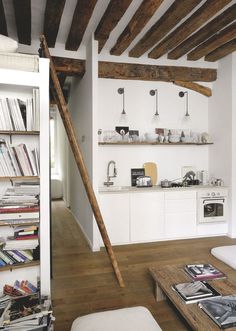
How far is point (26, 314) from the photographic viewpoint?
5.70 feet

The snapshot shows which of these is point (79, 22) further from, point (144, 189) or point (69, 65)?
point (144, 189)

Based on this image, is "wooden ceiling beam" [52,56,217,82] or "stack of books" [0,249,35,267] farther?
"wooden ceiling beam" [52,56,217,82]

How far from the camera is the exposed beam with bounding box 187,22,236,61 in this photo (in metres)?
3.43

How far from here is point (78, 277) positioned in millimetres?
2922

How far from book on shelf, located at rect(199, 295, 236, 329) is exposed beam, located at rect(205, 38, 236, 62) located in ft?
11.6

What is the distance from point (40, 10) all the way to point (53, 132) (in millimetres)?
5982

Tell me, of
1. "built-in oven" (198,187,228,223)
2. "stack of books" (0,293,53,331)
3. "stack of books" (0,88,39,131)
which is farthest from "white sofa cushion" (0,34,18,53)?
→ "built-in oven" (198,187,228,223)

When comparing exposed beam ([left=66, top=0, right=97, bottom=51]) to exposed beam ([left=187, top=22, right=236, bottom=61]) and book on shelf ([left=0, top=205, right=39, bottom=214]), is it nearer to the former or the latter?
exposed beam ([left=187, top=22, right=236, bottom=61])

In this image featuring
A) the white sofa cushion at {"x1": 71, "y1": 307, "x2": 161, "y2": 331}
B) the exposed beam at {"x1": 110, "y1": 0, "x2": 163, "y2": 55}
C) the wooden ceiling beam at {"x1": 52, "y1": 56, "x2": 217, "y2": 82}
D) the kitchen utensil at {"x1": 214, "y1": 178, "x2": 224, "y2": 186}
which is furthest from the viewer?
the kitchen utensil at {"x1": 214, "y1": 178, "x2": 224, "y2": 186}

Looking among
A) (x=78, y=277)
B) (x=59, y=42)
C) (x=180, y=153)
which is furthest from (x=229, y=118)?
(x=78, y=277)

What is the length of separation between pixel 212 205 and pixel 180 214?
1.99 feet

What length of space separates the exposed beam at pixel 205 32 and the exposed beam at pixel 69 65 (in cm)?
151

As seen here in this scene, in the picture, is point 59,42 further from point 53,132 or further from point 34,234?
point 53,132

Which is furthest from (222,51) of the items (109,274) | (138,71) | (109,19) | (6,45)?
(109,274)
